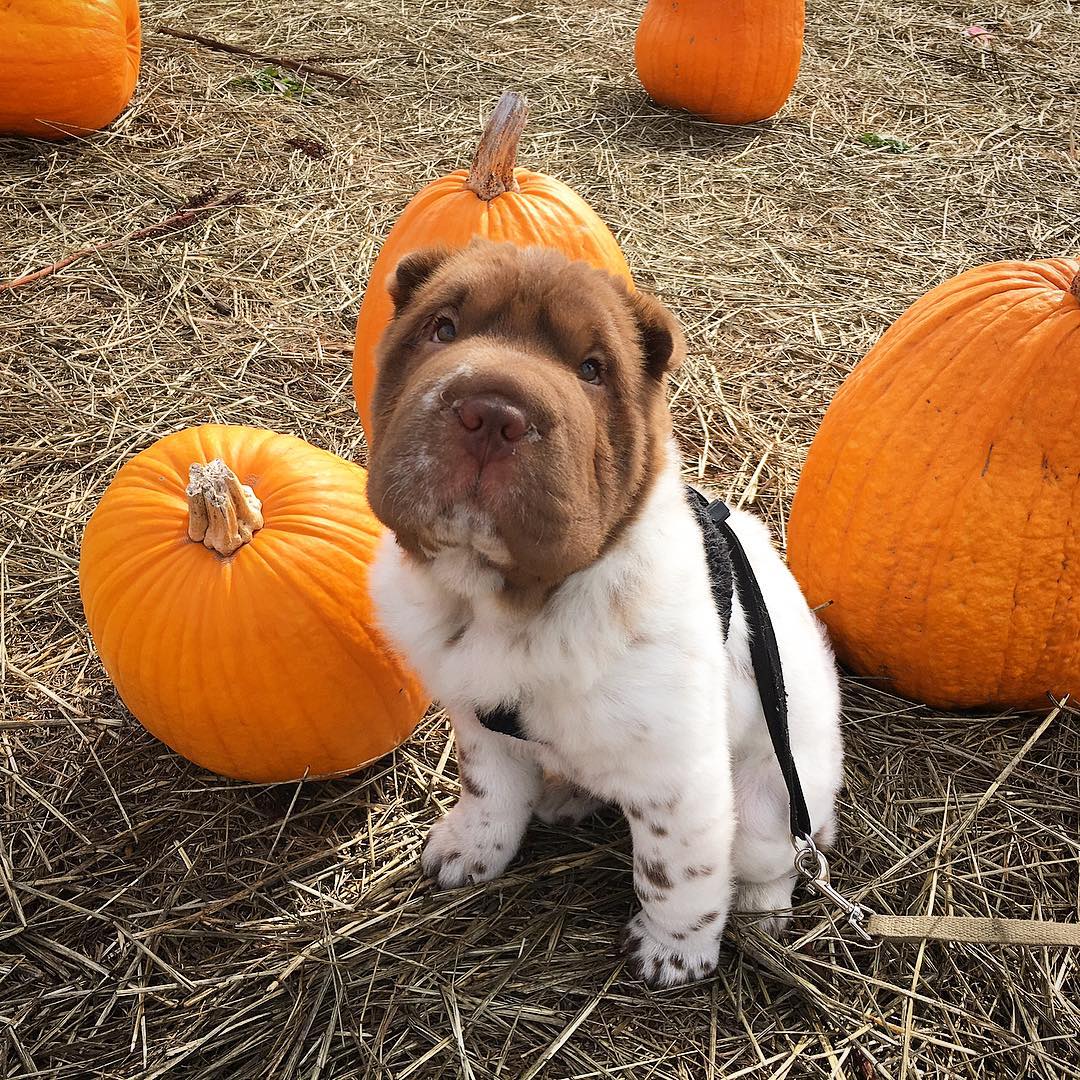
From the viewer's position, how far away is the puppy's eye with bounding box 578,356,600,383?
2287 mm

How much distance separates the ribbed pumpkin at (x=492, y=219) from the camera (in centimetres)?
420

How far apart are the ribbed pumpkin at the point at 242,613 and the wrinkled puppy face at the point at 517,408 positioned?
838 millimetres

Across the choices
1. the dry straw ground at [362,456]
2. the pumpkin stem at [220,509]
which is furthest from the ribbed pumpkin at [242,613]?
the dry straw ground at [362,456]

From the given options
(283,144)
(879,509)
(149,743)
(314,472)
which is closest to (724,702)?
(879,509)

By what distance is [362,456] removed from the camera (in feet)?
15.6

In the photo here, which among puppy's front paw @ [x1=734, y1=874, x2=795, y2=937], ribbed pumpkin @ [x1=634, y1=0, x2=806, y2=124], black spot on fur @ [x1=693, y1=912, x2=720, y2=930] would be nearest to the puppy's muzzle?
black spot on fur @ [x1=693, y1=912, x2=720, y2=930]

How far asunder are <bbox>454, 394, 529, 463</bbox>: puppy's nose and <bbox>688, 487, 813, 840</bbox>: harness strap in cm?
91

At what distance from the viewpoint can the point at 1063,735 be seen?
3.50 metres

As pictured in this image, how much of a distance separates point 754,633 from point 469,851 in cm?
109

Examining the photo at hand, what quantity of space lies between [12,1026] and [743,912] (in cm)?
201

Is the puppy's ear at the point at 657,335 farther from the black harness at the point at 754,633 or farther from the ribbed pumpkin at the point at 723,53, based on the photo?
the ribbed pumpkin at the point at 723,53

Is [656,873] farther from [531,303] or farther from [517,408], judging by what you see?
[531,303]

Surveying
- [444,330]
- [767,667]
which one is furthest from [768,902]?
[444,330]

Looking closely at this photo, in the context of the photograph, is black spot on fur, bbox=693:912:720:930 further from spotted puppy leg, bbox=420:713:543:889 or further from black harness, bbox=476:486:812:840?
spotted puppy leg, bbox=420:713:543:889
